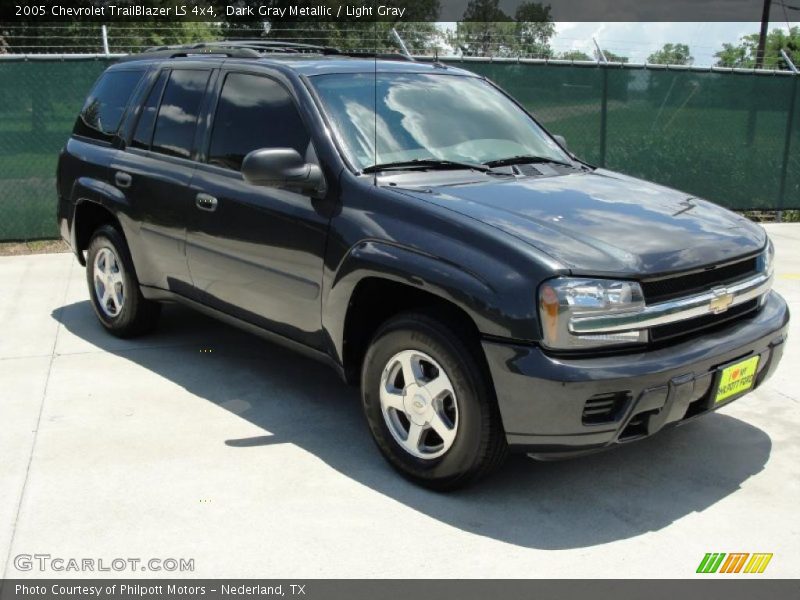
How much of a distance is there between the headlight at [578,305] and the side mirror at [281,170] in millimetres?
1430

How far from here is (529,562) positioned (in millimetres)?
3443

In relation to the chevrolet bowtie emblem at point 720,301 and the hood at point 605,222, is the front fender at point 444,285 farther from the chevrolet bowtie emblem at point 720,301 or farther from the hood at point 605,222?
the chevrolet bowtie emblem at point 720,301

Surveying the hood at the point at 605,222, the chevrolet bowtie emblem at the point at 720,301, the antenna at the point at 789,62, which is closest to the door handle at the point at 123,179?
the hood at the point at 605,222

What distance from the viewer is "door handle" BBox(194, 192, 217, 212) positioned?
5035 millimetres

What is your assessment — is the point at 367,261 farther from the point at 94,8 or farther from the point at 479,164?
the point at 94,8

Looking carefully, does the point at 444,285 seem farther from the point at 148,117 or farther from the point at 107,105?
the point at 107,105

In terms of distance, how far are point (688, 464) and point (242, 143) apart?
2868mm

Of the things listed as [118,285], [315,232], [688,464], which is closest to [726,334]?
[688,464]

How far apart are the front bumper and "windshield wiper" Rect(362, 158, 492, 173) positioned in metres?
1.21

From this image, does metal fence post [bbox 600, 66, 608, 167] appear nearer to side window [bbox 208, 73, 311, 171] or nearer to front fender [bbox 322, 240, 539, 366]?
side window [bbox 208, 73, 311, 171]

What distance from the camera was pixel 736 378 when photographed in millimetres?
3873

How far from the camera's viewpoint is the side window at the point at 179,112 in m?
5.37

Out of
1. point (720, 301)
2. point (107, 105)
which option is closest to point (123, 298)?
point (107, 105)

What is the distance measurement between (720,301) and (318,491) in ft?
6.39
